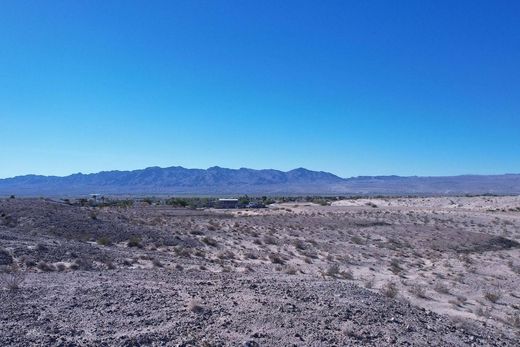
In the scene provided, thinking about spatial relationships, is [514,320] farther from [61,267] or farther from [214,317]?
[61,267]

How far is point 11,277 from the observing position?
51.2 ft

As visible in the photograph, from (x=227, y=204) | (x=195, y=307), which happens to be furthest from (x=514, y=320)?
(x=227, y=204)

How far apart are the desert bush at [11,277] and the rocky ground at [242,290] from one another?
8 centimetres

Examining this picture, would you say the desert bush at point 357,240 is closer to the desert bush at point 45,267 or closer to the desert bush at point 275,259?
the desert bush at point 275,259

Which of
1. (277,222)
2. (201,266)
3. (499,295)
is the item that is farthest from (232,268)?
(277,222)

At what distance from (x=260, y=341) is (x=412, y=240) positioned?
29.4m

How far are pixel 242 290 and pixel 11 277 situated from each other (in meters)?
6.50

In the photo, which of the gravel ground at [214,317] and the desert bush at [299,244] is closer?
the gravel ground at [214,317]

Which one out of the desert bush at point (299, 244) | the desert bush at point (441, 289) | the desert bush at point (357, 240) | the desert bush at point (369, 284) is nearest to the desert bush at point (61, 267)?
the desert bush at point (369, 284)

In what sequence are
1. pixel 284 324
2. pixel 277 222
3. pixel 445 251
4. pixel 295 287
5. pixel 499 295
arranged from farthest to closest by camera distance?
1. pixel 277 222
2. pixel 445 251
3. pixel 499 295
4. pixel 295 287
5. pixel 284 324

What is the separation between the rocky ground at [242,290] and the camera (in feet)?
37.1

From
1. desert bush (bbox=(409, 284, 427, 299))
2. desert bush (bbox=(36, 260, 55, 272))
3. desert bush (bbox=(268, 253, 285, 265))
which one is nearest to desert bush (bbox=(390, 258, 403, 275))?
desert bush (bbox=(409, 284, 427, 299))

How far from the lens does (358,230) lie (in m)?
43.5

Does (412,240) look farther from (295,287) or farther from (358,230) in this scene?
(295,287)
